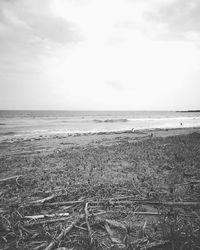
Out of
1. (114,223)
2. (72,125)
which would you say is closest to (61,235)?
(114,223)

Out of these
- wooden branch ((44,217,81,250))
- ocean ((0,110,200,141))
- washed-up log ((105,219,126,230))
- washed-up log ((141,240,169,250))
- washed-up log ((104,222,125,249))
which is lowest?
washed-up log ((104,222,125,249))

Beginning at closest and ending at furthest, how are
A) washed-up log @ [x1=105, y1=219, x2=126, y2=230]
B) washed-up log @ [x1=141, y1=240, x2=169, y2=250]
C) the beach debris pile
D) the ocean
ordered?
washed-up log @ [x1=141, y1=240, x2=169, y2=250]
the beach debris pile
washed-up log @ [x1=105, y1=219, x2=126, y2=230]
the ocean

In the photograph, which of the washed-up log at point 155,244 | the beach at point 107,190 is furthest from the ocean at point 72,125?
the washed-up log at point 155,244

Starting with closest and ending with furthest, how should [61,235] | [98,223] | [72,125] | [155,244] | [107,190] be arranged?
1. [155,244]
2. [61,235]
3. [98,223]
4. [107,190]
5. [72,125]

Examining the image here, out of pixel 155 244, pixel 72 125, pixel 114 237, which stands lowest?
pixel 114 237

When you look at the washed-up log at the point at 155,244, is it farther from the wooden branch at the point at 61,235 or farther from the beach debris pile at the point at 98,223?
the wooden branch at the point at 61,235

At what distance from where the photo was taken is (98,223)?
3.89 m

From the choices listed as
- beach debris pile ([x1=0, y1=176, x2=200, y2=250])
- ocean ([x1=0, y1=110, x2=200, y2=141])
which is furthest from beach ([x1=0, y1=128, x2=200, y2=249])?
ocean ([x1=0, y1=110, x2=200, y2=141])

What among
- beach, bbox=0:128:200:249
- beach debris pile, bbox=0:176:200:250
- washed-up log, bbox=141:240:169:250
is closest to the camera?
washed-up log, bbox=141:240:169:250

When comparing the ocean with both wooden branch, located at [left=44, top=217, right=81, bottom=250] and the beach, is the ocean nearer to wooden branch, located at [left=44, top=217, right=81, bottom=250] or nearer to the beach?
the beach

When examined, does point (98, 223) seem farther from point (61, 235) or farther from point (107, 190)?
point (107, 190)

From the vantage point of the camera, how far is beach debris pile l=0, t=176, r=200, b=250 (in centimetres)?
328

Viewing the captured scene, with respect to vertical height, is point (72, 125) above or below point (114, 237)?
above

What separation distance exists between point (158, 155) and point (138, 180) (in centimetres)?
386
